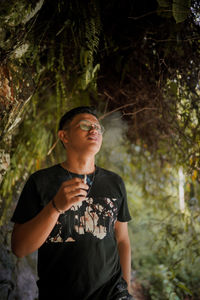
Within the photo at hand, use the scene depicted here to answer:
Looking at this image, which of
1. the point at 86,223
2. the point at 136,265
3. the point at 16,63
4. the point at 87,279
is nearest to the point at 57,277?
the point at 87,279

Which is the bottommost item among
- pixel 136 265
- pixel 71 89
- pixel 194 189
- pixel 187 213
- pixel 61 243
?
pixel 136 265

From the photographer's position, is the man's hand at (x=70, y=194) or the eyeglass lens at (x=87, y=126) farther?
the eyeglass lens at (x=87, y=126)

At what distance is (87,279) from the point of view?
4.16ft

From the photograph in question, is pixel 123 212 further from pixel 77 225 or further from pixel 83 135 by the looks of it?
pixel 83 135

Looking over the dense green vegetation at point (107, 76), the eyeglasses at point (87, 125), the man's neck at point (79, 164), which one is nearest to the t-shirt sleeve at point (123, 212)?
the man's neck at point (79, 164)

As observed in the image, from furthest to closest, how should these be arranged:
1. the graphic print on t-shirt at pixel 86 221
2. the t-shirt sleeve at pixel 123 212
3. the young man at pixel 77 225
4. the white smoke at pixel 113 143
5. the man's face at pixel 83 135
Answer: the white smoke at pixel 113 143, the t-shirt sleeve at pixel 123 212, the man's face at pixel 83 135, the graphic print on t-shirt at pixel 86 221, the young man at pixel 77 225

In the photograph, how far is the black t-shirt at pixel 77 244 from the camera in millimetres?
1267

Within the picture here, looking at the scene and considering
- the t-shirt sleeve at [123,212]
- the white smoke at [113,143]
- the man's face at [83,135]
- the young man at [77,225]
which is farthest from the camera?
the white smoke at [113,143]

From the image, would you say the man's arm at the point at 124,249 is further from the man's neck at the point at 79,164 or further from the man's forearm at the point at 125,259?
the man's neck at the point at 79,164

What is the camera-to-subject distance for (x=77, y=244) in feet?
4.33

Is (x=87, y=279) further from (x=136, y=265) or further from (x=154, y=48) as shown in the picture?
(x=136, y=265)

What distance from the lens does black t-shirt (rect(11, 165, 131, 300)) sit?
1267mm

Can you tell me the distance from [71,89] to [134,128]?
1076 millimetres

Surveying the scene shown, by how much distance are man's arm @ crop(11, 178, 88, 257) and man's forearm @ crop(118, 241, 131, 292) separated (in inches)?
23.4
